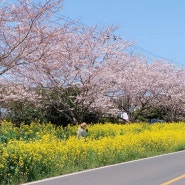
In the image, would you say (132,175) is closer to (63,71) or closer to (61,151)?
(61,151)

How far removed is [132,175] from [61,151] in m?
2.27

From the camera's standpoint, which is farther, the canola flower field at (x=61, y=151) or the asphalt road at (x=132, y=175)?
the canola flower field at (x=61, y=151)

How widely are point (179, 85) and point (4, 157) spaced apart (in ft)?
89.0

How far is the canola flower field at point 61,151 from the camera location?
9.98m

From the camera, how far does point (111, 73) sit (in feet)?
76.5

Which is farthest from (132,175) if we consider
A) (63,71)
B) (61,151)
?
(63,71)

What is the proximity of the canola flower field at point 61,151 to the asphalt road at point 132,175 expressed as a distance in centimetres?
47

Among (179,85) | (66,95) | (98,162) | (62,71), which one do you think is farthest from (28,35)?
(179,85)

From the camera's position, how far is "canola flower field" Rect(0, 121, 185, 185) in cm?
998

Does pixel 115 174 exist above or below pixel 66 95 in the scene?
below

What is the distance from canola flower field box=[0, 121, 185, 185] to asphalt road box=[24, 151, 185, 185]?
47 cm

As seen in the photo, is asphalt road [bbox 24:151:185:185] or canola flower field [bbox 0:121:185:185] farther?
canola flower field [bbox 0:121:185:185]

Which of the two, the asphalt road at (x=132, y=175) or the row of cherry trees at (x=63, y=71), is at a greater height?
the row of cherry trees at (x=63, y=71)

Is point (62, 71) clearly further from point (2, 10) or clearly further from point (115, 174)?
point (115, 174)
